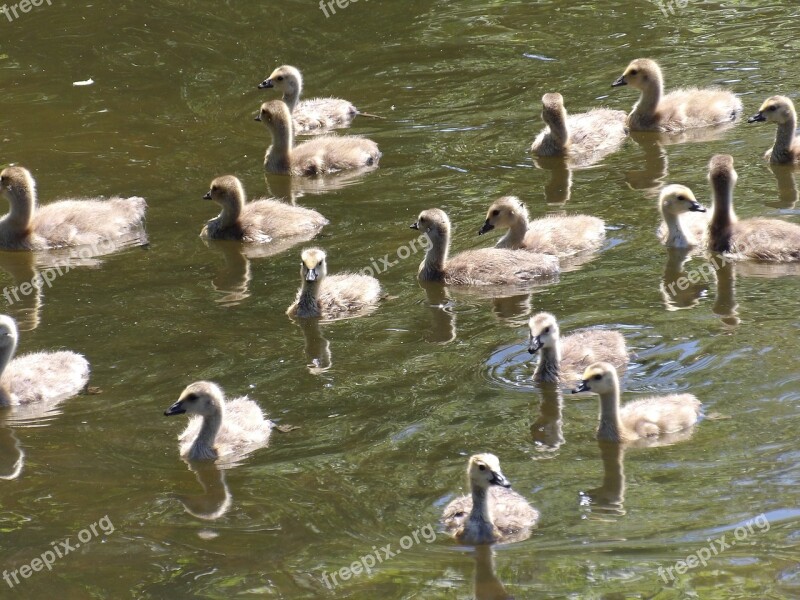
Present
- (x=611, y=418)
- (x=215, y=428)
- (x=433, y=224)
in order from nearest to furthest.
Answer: (x=611, y=418) < (x=215, y=428) < (x=433, y=224)

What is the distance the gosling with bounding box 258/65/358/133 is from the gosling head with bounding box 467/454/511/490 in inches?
340

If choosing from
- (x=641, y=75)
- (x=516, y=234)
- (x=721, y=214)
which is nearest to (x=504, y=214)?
(x=516, y=234)

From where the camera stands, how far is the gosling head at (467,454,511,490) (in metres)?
7.52

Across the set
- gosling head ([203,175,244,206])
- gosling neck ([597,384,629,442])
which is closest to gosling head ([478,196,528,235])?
gosling head ([203,175,244,206])

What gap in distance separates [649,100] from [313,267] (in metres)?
5.69

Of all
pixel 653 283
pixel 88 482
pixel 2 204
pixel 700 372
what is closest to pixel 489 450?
pixel 700 372

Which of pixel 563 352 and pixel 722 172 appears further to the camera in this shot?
pixel 722 172

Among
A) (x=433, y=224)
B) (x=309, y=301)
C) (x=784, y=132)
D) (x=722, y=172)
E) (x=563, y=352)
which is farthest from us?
Answer: (x=784, y=132)

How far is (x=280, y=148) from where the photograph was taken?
14.6m

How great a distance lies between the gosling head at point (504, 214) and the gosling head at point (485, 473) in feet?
15.0

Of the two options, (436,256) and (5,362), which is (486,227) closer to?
(436,256)

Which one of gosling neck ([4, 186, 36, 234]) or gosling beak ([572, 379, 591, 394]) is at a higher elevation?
gosling neck ([4, 186, 36, 234])

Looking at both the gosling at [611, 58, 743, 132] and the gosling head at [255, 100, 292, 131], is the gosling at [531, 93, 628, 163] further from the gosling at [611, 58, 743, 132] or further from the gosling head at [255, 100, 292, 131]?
the gosling head at [255, 100, 292, 131]

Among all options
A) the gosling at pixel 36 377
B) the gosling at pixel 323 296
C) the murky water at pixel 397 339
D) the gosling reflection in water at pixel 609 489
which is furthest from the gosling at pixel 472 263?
the gosling at pixel 36 377
